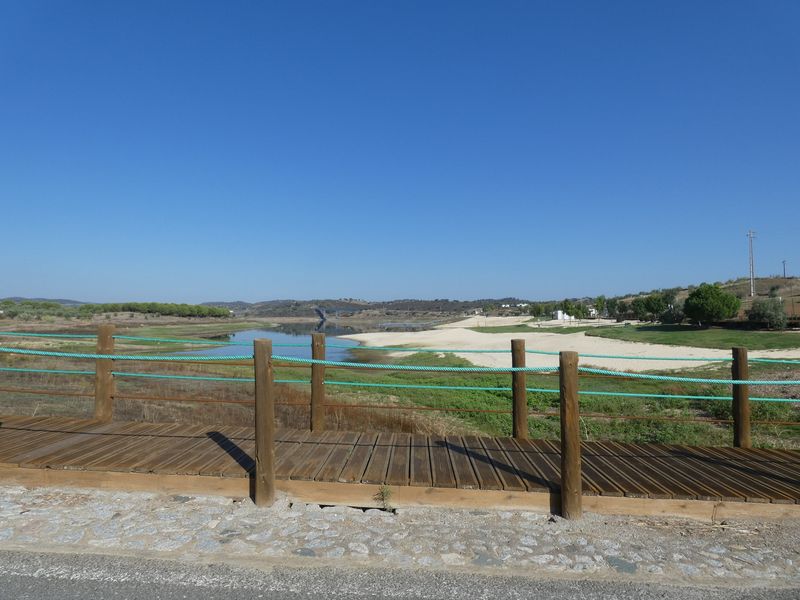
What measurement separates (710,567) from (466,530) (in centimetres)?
151

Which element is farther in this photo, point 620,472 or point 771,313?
point 771,313

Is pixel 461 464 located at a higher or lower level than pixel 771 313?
lower

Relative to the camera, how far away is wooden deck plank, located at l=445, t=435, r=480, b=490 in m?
3.67

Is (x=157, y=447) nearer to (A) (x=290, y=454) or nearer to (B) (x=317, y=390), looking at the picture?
(A) (x=290, y=454)

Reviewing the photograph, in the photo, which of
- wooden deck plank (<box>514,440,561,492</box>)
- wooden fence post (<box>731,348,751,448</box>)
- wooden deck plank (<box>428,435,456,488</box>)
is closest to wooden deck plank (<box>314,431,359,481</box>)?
wooden deck plank (<box>428,435,456,488</box>)

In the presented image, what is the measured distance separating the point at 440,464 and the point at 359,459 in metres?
0.71

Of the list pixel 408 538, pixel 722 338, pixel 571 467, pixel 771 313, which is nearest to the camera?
pixel 408 538

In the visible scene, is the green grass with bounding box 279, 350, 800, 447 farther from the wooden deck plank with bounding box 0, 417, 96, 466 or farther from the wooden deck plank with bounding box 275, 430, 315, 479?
the wooden deck plank with bounding box 0, 417, 96, 466

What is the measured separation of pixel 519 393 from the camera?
4969mm

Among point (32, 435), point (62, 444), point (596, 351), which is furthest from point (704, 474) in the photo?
point (596, 351)

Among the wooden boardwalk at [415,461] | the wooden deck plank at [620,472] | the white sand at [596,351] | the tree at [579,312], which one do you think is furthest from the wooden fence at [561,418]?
the tree at [579,312]

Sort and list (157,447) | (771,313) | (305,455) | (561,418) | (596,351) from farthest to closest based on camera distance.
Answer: (771,313)
(596,351)
(157,447)
(305,455)
(561,418)

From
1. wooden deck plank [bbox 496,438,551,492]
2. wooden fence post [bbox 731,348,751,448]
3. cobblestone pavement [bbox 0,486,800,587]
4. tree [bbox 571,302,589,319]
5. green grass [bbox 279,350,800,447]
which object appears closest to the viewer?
cobblestone pavement [bbox 0,486,800,587]

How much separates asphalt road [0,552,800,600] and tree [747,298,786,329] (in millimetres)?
47184
